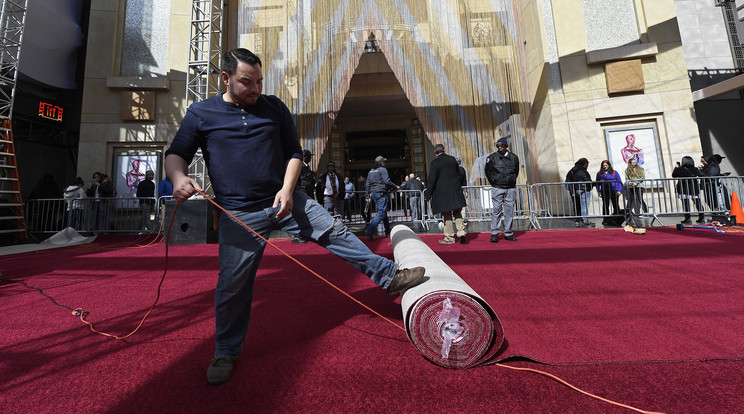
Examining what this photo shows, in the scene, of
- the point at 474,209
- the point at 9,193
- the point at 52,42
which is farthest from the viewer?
the point at 52,42

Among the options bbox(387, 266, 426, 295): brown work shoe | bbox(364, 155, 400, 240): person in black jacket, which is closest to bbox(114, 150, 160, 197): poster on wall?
bbox(364, 155, 400, 240): person in black jacket

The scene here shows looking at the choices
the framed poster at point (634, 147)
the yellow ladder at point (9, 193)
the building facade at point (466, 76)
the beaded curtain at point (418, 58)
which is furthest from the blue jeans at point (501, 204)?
the yellow ladder at point (9, 193)

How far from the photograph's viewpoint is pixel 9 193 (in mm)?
6453

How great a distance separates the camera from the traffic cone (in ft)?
20.5

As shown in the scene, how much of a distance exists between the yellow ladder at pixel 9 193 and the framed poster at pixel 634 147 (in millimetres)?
14393

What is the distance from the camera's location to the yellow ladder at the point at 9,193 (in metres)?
6.37

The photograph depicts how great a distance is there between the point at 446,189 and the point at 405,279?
12.0 ft

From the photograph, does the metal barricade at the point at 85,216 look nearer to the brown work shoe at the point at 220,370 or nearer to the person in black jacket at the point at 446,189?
the person in black jacket at the point at 446,189

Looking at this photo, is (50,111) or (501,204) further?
(50,111)

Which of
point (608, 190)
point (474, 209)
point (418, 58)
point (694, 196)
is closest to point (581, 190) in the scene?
point (608, 190)

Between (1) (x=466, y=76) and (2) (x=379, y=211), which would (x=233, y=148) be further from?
(1) (x=466, y=76)

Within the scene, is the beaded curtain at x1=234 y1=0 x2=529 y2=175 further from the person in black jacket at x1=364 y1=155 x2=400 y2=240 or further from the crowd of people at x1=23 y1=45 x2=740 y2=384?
the crowd of people at x1=23 y1=45 x2=740 y2=384

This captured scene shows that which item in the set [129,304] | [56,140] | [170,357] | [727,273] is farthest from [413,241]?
[56,140]

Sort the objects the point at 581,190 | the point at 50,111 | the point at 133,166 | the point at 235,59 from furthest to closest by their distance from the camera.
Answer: the point at 50,111, the point at 133,166, the point at 581,190, the point at 235,59
